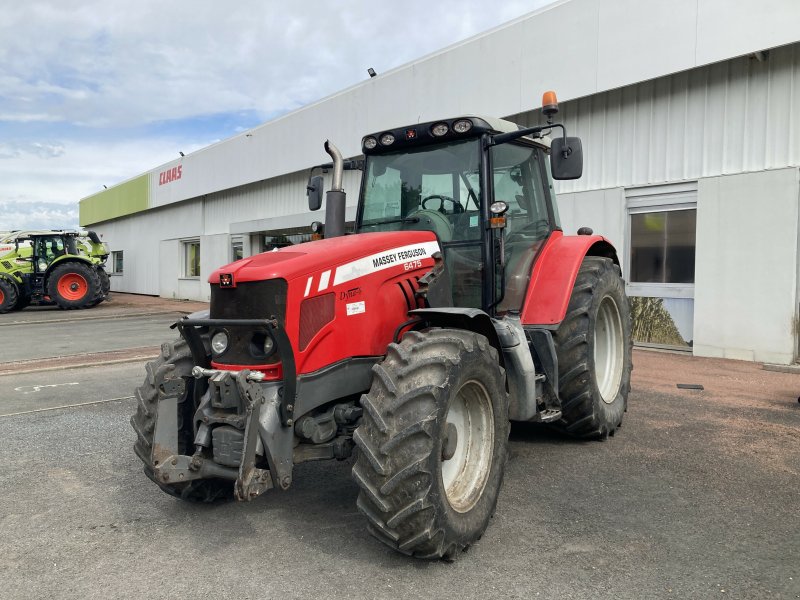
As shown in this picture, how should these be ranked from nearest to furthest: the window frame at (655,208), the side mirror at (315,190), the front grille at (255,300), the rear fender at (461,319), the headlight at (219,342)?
the front grille at (255,300) < the headlight at (219,342) < the rear fender at (461,319) < the side mirror at (315,190) < the window frame at (655,208)

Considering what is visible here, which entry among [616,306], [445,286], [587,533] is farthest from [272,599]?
[616,306]

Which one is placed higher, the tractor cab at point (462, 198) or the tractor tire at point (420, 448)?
the tractor cab at point (462, 198)

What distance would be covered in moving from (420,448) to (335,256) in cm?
117

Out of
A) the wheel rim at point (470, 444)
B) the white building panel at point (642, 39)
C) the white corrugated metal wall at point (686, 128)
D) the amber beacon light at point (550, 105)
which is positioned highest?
the white building panel at point (642, 39)

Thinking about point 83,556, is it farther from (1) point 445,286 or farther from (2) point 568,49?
(2) point 568,49

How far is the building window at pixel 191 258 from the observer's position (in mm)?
25312

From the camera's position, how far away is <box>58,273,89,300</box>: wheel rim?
856 inches

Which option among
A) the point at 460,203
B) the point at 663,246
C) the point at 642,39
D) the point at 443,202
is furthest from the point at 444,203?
the point at 642,39

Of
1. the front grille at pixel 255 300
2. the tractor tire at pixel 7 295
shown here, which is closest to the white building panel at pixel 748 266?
the front grille at pixel 255 300

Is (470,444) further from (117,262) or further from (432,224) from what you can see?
(117,262)

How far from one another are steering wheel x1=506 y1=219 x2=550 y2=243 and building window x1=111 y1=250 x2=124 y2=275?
104 ft

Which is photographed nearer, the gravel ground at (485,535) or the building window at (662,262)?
the gravel ground at (485,535)

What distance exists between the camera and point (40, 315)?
66.0 ft

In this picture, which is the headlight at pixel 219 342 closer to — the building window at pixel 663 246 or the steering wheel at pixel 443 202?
the steering wheel at pixel 443 202
